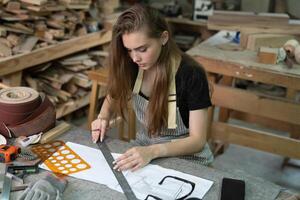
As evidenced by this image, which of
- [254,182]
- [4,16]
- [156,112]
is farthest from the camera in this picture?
[4,16]

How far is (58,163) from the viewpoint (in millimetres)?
1406

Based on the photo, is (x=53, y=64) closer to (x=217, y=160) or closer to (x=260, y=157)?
(x=217, y=160)

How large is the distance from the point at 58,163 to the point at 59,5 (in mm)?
1824

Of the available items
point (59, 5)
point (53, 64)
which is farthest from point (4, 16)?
point (53, 64)

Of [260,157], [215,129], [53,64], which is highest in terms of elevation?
[53,64]

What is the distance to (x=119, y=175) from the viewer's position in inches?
53.4

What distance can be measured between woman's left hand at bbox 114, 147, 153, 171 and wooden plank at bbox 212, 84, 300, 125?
3.99 feet

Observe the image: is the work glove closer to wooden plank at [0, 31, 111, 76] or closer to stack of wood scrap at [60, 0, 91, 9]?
wooden plank at [0, 31, 111, 76]

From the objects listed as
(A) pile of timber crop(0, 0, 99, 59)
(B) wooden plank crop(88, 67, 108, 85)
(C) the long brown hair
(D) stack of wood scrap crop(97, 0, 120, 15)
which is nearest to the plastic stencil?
(C) the long brown hair

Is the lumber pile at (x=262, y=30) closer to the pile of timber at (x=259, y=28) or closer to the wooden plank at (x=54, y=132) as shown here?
the pile of timber at (x=259, y=28)

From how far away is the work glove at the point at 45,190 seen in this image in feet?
3.80

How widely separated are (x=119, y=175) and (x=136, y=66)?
577 millimetres

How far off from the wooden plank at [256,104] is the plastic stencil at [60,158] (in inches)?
50.5

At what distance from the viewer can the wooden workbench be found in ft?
7.48
